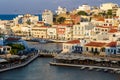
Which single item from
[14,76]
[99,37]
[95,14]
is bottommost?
[14,76]

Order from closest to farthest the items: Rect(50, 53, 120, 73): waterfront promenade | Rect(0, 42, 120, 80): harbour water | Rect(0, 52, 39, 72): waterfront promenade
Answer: Rect(0, 42, 120, 80): harbour water < Rect(0, 52, 39, 72): waterfront promenade < Rect(50, 53, 120, 73): waterfront promenade

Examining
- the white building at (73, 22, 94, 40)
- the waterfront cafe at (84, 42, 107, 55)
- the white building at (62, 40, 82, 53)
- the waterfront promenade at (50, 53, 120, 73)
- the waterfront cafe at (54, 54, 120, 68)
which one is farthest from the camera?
the white building at (73, 22, 94, 40)

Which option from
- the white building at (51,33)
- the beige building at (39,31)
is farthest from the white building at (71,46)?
the beige building at (39,31)

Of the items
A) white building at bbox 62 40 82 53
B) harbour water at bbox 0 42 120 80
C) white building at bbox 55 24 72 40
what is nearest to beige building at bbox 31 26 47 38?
white building at bbox 55 24 72 40

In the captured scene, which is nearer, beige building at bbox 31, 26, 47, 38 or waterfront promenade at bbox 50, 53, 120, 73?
waterfront promenade at bbox 50, 53, 120, 73

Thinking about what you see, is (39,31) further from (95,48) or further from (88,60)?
(88,60)

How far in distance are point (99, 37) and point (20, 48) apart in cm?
502

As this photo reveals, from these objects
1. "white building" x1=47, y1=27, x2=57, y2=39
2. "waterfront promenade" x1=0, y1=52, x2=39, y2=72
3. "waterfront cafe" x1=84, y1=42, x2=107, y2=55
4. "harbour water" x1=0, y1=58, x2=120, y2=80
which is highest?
"white building" x1=47, y1=27, x2=57, y2=39

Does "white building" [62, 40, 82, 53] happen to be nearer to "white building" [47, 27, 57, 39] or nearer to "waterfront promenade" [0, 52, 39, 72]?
"waterfront promenade" [0, 52, 39, 72]

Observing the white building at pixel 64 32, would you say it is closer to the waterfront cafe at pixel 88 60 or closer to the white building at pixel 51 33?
the white building at pixel 51 33

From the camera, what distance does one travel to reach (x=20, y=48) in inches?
902

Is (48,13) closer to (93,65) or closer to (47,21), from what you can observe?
(47,21)

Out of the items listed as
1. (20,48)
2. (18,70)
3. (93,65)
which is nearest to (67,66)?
(93,65)

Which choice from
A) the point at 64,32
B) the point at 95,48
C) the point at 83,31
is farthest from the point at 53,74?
the point at 64,32
